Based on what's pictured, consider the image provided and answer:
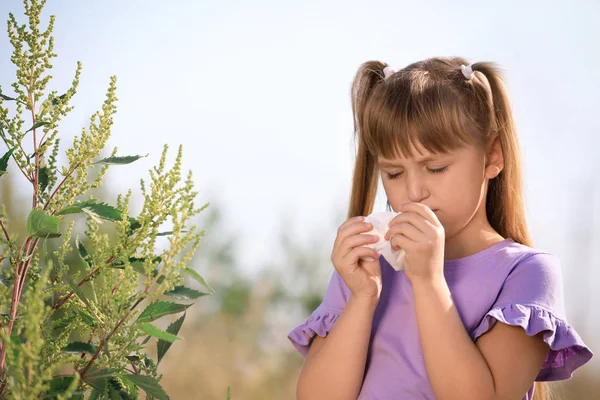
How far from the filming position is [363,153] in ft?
6.51

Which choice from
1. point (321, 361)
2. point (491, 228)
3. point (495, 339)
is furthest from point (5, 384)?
point (491, 228)

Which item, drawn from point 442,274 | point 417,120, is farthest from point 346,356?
point 417,120

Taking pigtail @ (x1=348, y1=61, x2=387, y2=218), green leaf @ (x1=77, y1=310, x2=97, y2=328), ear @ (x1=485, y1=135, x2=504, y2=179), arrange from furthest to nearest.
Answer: pigtail @ (x1=348, y1=61, x2=387, y2=218) → ear @ (x1=485, y1=135, x2=504, y2=179) → green leaf @ (x1=77, y1=310, x2=97, y2=328)

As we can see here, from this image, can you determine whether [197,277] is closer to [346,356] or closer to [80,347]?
[80,347]

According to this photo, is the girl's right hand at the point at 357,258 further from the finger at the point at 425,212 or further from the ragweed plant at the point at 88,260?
the ragweed plant at the point at 88,260

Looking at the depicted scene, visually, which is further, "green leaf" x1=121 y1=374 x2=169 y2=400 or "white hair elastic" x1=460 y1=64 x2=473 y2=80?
"white hair elastic" x1=460 y1=64 x2=473 y2=80

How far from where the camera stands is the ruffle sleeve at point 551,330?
1531mm

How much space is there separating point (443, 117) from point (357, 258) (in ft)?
1.33

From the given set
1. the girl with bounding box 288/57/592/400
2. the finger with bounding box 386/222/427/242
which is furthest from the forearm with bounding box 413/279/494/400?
the finger with bounding box 386/222/427/242

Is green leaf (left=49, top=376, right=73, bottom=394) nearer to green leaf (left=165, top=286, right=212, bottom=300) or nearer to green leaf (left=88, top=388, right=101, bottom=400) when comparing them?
green leaf (left=88, top=388, right=101, bottom=400)

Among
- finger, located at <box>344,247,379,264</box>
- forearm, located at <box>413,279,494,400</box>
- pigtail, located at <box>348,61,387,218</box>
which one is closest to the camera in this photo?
forearm, located at <box>413,279,494,400</box>

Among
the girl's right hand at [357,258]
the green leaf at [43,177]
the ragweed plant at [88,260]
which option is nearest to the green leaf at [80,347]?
the ragweed plant at [88,260]

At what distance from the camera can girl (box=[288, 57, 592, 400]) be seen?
60.0 inches

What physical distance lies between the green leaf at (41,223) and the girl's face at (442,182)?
0.86 metres
